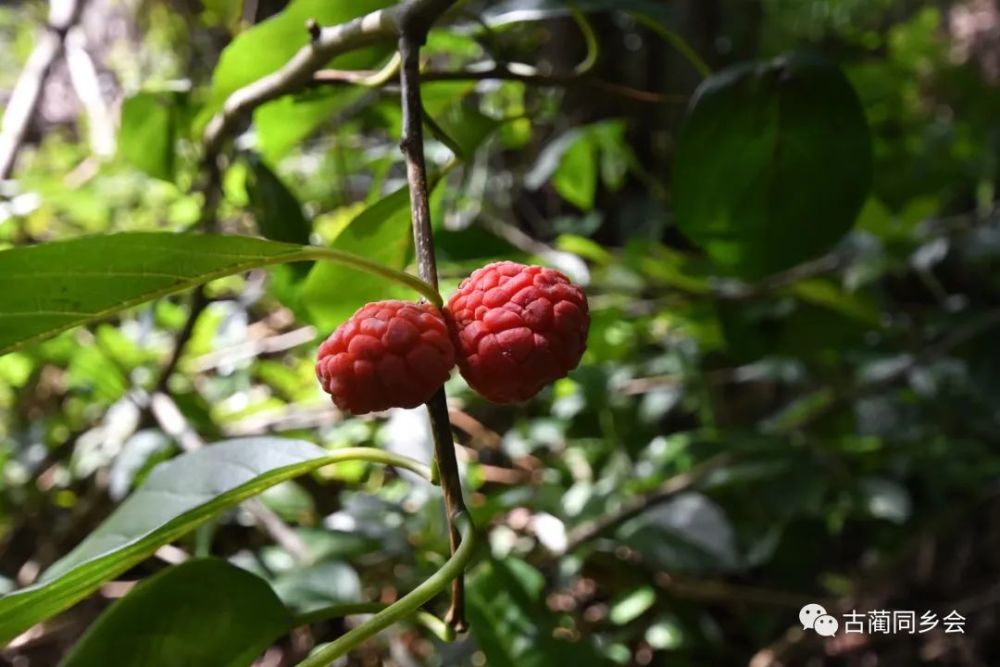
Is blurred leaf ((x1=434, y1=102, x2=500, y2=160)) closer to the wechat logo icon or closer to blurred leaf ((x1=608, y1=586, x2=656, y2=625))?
blurred leaf ((x1=608, y1=586, x2=656, y2=625))

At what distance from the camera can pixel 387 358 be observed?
1.23 ft

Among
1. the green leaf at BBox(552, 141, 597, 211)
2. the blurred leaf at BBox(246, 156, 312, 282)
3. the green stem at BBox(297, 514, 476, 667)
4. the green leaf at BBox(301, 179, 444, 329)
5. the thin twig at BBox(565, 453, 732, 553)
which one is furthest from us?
the green leaf at BBox(552, 141, 597, 211)

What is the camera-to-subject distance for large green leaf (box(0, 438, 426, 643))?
39 centimetres

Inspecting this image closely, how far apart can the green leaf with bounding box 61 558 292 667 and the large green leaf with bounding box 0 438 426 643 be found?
29mm

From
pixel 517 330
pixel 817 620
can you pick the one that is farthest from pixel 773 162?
pixel 817 620

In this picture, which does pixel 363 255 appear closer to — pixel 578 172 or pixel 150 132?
pixel 150 132

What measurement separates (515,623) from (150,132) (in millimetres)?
616

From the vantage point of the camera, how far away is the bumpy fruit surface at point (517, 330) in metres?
0.39

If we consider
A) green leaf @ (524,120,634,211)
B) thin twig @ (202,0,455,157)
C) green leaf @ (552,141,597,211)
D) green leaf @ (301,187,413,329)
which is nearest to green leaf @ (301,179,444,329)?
green leaf @ (301,187,413,329)

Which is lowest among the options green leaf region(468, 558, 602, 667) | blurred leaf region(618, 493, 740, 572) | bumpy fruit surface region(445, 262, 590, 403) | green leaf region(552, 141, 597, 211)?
blurred leaf region(618, 493, 740, 572)

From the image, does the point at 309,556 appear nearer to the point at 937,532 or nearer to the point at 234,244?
the point at 234,244

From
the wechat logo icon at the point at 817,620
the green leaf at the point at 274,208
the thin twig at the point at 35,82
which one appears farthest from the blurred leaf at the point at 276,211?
the wechat logo icon at the point at 817,620

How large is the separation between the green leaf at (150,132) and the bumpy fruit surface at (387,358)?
557 millimetres

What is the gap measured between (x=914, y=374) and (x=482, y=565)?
66 cm
